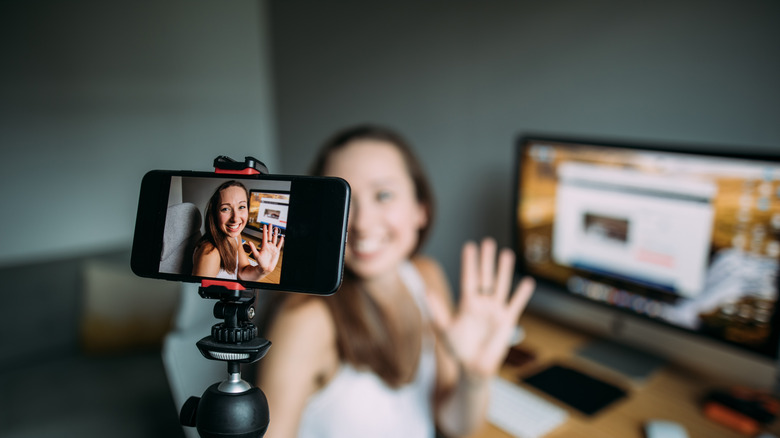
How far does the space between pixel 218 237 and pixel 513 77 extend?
1369 mm

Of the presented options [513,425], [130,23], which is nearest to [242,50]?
[130,23]

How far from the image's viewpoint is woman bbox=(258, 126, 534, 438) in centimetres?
83

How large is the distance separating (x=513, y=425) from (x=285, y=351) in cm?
50

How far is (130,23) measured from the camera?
232 cm

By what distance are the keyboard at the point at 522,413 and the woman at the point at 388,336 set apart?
6cm

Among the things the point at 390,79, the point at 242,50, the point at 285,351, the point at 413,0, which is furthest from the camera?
the point at 242,50

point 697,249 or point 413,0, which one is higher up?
point 413,0

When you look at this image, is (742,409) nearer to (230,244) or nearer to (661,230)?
(661,230)

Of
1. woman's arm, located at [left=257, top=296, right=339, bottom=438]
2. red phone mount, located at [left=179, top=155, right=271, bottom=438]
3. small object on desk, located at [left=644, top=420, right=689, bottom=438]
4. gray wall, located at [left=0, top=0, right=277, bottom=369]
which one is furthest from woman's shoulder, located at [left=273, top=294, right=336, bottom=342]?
gray wall, located at [left=0, top=0, right=277, bottom=369]

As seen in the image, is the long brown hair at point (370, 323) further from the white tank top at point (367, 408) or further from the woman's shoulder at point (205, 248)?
the woman's shoulder at point (205, 248)

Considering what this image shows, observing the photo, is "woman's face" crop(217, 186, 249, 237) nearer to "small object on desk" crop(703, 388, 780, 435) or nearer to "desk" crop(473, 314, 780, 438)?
"desk" crop(473, 314, 780, 438)

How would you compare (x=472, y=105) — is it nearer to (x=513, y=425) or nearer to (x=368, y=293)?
(x=368, y=293)

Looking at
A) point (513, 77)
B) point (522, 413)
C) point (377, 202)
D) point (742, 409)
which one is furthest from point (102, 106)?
point (742, 409)

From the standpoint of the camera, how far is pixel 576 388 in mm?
1136
